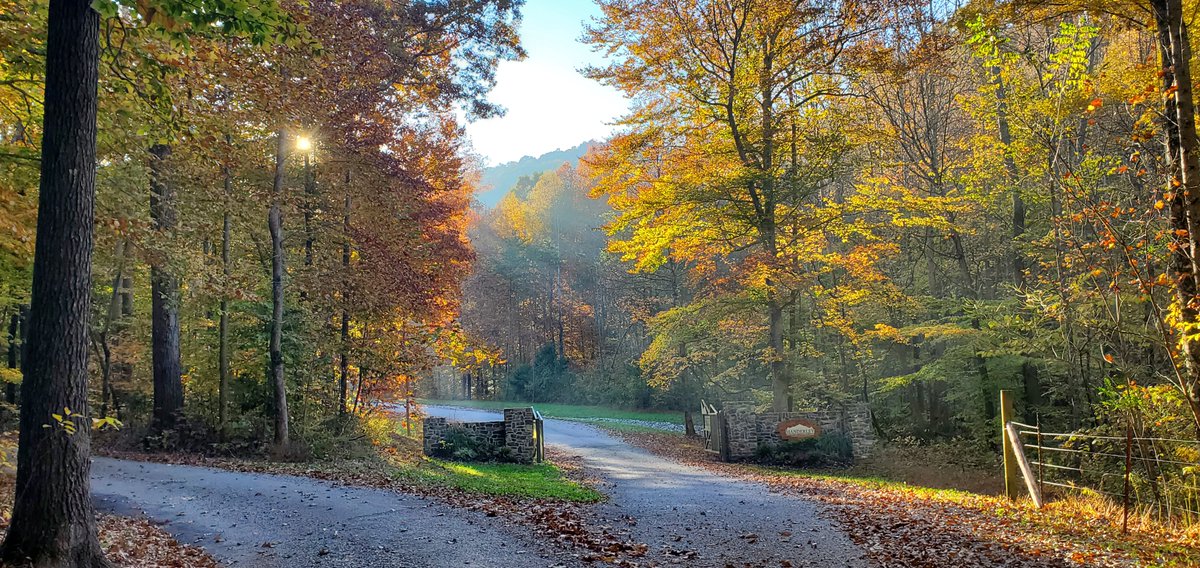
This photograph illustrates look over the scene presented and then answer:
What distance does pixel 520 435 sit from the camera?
17.1 meters

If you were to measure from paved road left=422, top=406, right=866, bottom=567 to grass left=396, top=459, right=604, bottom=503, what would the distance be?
0.75m

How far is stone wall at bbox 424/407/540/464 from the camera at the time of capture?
1698 cm

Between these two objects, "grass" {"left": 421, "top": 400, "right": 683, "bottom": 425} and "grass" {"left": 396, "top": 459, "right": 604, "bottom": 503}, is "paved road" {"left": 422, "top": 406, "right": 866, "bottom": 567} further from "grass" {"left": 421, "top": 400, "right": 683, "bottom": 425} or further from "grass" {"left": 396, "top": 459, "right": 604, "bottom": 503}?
"grass" {"left": 421, "top": 400, "right": 683, "bottom": 425}

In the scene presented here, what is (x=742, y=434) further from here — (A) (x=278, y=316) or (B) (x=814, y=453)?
(A) (x=278, y=316)

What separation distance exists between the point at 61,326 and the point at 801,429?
51.4 ft

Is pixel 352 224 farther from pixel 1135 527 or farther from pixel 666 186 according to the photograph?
pixel 1135 527

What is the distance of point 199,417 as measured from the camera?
15.9m

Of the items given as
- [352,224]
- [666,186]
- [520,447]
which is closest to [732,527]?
[520,447]

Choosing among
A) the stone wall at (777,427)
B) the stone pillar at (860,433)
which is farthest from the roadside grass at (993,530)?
the stone pillar at (860,433)

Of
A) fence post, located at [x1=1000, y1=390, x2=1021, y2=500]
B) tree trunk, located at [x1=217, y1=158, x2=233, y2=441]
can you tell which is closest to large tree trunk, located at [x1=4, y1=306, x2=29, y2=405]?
tree trunk, located at [x1=217, y1=158, x2=233, y2=441]

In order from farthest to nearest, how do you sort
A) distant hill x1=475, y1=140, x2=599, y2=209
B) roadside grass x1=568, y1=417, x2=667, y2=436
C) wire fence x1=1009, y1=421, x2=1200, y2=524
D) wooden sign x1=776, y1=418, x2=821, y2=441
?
distant hill x1=475, y1=140, x2=599, y2=209 < roadside grass x1=568, y1=417, x2=667, y2=436 < wooden sign x1=776, y1=418, x2=821, y2=441 < wire fence x1=1009, y1=421, x2=1200, y2=524

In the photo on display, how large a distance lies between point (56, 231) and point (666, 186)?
1422 cm

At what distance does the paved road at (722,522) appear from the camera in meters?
6.81

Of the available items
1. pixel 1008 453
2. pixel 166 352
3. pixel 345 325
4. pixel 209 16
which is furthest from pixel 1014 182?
pixel 166 352
